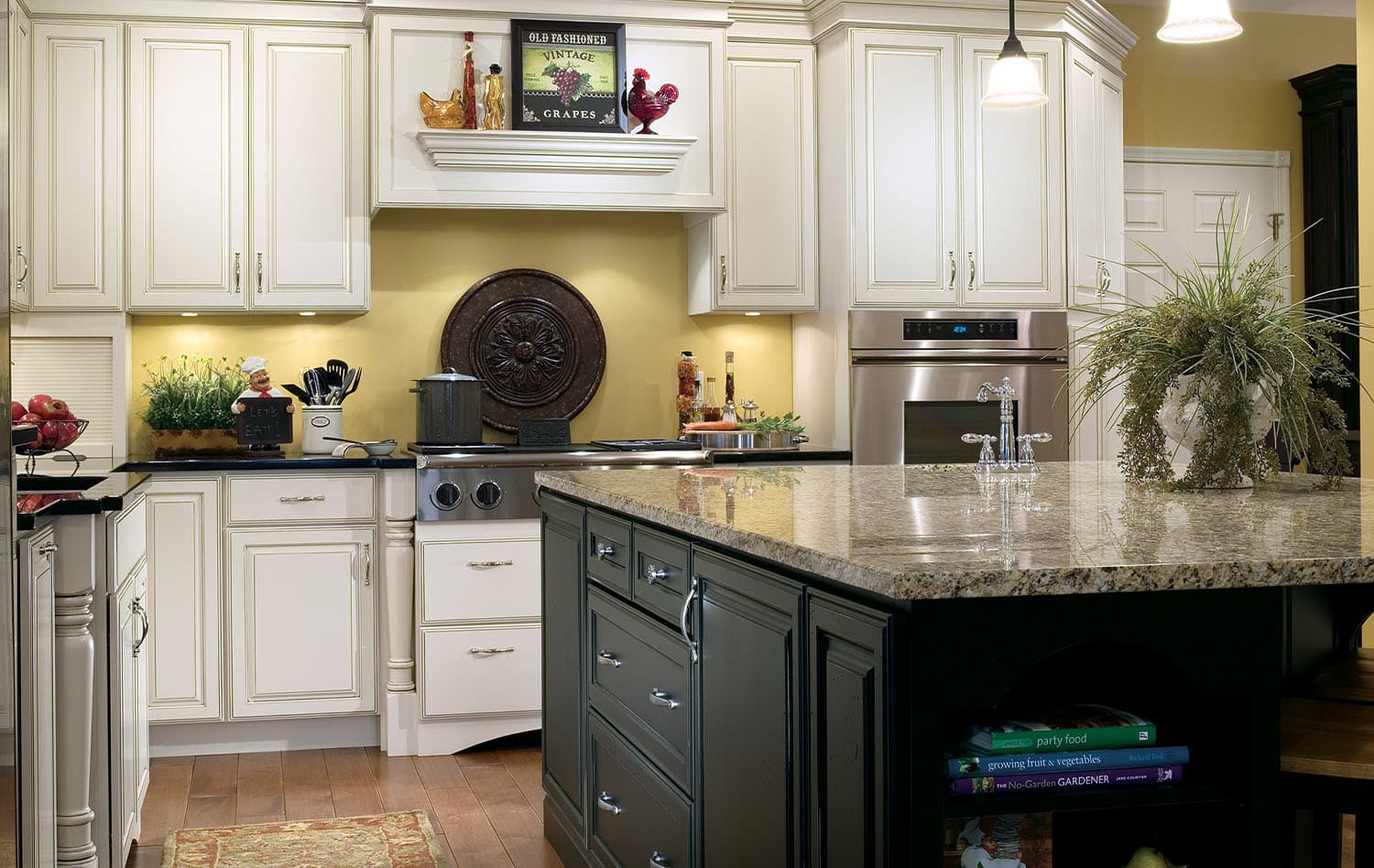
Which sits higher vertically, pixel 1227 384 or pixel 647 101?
pixel 647 101

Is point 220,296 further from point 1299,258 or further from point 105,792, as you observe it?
point 1299,258

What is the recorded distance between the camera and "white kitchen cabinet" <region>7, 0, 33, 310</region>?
419 cm

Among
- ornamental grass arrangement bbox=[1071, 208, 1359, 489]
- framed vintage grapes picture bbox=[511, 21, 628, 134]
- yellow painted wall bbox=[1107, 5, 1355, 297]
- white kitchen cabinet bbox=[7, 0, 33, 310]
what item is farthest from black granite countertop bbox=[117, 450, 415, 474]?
yellow painted wall bbox=[1107, 5, 1355, 297]

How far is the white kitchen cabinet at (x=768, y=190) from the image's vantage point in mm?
4727

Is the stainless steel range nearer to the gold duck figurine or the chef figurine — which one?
the chef figurine

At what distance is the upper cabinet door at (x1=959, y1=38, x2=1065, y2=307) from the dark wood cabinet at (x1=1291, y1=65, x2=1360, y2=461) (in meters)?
1.56

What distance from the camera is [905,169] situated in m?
4.67

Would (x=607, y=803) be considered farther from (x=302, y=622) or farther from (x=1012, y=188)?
(x=1012, y=188)

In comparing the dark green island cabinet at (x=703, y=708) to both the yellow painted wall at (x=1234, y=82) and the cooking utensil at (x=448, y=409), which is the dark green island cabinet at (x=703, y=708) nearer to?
the cooking utensil at (x=448, y=409)

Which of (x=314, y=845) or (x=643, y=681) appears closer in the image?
(x=643, y=681)

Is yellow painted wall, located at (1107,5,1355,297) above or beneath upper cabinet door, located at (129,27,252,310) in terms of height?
above

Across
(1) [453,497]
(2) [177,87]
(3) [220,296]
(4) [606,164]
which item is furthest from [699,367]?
(2) [177,87]

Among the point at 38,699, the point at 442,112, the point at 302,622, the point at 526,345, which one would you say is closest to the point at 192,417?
the point at 302,622

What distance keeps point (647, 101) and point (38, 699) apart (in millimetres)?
2890
